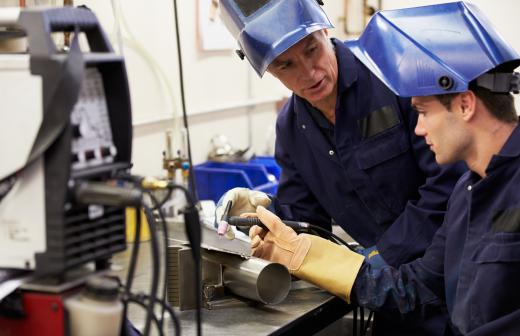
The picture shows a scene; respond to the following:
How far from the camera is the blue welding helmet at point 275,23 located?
1.83 m

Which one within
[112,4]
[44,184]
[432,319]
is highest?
[112,4]

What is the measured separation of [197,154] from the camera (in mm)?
3355

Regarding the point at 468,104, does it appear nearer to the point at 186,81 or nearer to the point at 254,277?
the point at 254,277

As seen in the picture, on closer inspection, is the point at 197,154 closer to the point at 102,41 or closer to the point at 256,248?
the point at 256,248

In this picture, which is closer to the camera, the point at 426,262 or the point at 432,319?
the point at 426,262

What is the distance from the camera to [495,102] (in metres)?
1.52

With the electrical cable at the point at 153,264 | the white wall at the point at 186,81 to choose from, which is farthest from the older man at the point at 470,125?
the white wall at the point at 186,81

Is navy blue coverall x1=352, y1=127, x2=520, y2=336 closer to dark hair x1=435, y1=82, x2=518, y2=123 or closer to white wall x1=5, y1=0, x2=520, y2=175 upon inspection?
dark hair x1=435, y1=82, x2=518, y2=123

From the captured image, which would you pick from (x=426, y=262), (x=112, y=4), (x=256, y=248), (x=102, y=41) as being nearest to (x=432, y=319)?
(x=426, y=262)

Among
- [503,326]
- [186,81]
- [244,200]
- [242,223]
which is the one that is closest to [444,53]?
[503,326]

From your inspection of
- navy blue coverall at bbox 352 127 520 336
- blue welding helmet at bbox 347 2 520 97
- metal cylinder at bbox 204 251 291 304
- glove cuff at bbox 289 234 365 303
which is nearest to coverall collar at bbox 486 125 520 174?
navy blue coverall at bbox 352 127 520 336

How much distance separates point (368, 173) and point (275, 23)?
51 centimetres

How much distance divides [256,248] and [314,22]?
622 mm

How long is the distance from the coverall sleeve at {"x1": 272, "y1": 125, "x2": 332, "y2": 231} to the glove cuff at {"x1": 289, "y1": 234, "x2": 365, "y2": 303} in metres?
0.35
